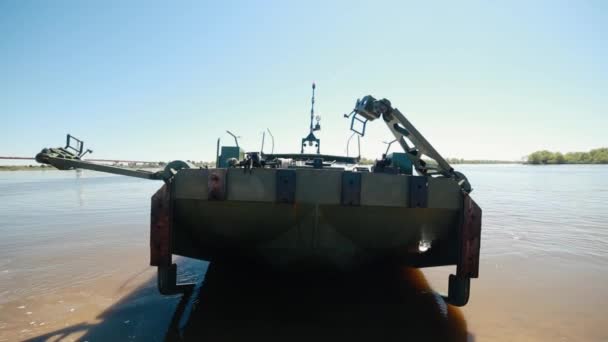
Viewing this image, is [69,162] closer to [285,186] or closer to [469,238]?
[285,186]

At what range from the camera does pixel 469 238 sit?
3.10 metres

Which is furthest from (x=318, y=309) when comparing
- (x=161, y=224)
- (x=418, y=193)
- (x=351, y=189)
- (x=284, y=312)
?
(x=161, y=224)

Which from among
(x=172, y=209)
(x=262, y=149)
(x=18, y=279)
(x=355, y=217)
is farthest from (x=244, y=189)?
(x=18, y=279)

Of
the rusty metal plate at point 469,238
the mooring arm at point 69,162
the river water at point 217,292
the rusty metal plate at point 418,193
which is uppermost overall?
the mooring arm at point 69,162

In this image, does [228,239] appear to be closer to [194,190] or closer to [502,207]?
[194,190]

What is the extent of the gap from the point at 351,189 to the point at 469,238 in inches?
46.6

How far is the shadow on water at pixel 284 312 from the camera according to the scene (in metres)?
2.98

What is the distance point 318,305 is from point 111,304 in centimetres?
219

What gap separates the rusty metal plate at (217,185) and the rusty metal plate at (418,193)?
1.67 meters

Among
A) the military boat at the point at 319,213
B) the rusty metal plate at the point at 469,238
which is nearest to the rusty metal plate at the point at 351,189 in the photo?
the military boat at the point at 319,213

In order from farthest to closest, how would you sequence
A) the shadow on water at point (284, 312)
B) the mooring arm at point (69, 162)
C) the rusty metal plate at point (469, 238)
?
the mooring arm at point (69, 162), the rusty metal plate at point (469, 238), the shadow on water at point (284, 312)

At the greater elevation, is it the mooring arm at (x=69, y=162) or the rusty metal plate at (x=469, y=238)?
the mooring arm at (x=69, y=162)

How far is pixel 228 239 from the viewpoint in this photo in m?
3.57

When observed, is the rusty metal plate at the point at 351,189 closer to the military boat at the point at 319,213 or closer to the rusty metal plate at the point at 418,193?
the military boat at the point at 319,213
